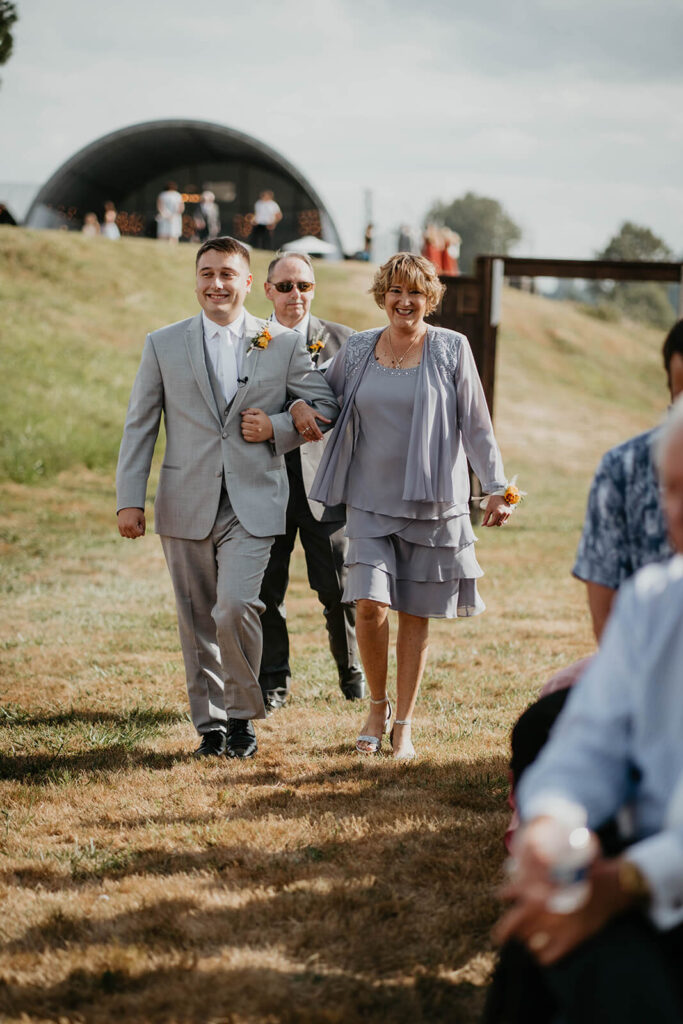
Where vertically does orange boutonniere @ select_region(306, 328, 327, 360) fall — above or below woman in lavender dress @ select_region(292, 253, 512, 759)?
above

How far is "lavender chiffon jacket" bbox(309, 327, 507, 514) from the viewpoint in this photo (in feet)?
16.4

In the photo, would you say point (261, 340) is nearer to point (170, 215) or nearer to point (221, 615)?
point (221, 615)

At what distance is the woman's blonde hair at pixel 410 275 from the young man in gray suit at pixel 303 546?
117 centimetres

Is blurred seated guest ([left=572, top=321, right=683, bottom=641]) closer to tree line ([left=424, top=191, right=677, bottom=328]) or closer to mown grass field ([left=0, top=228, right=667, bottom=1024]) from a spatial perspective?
mown grass field ([left=0, top=228, right=667, bottom=1024])

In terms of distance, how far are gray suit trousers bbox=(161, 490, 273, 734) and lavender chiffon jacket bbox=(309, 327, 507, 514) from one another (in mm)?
461

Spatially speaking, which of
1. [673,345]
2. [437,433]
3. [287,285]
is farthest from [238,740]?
[673,345]

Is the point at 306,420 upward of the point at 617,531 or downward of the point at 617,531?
upward

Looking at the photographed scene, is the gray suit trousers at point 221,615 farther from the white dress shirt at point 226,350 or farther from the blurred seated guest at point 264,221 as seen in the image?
the blurred seated guest at point 264,221

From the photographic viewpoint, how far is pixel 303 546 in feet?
20.2

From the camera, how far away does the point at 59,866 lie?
400 cm

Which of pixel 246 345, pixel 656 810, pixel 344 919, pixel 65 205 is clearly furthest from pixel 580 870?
pixel 65 205

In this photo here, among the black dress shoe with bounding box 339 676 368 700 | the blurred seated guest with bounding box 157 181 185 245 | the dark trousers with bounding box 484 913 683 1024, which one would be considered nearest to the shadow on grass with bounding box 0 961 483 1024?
the dark trousers with bounding box 484 913 683 1024

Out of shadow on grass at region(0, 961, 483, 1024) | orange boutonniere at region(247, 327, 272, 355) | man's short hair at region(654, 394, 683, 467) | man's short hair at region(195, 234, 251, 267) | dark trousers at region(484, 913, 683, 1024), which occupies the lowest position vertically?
shadow on grass at region(0, 961, 483, 1024)

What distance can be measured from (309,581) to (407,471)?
1544 millimetres
